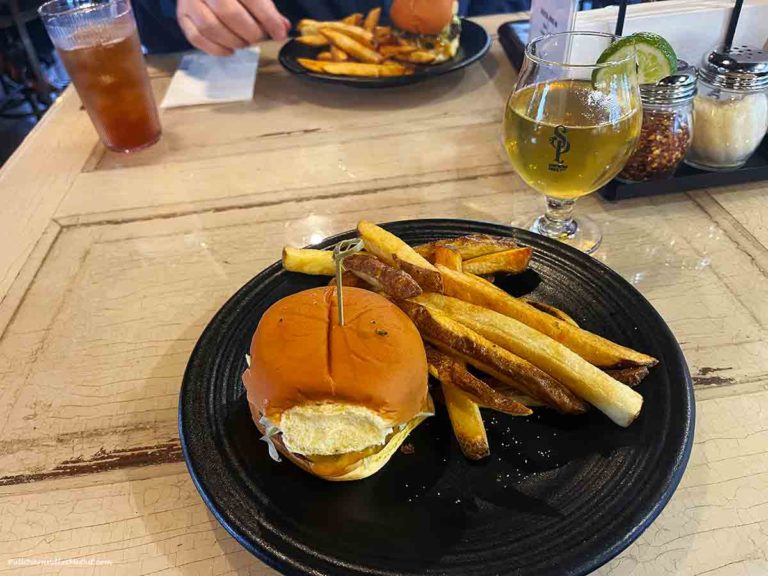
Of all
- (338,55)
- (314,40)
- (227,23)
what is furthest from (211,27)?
(338,55)

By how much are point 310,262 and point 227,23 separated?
1.46 metres

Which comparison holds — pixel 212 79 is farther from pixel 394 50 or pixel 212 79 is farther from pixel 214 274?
pixel 214 274

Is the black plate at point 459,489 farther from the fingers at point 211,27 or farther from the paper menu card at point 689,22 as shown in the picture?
the fingers at point 211,27

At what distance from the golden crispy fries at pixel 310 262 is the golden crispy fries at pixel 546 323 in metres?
0.23

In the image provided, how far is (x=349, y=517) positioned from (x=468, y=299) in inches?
16.3

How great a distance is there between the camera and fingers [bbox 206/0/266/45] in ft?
7.11

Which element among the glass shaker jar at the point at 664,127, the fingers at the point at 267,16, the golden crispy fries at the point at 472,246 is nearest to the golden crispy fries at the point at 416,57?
the fingers at the point at 267,16

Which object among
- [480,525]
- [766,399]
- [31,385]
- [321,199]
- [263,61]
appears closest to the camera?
[480,525]

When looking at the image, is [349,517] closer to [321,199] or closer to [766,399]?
[766,399]

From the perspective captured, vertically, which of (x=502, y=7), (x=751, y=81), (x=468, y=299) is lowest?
(x=502, y=7)

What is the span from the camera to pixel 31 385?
1143 millimetres

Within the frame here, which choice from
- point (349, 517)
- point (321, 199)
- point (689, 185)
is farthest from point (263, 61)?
point (349, 517)

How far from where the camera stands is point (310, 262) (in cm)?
117

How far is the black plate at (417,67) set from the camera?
1.96 metres
